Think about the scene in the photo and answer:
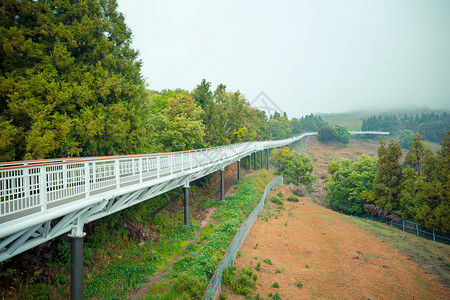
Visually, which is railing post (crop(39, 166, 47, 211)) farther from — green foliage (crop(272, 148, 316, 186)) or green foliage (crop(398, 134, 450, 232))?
green foliage (crop(272, 148, 316, 186))

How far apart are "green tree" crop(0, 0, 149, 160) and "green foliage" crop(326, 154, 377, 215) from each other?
31463 millimetres

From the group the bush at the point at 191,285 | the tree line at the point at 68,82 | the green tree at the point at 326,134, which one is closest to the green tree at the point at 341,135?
the green tree at the point at 326,134

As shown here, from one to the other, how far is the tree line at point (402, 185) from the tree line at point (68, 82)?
29.2 meters

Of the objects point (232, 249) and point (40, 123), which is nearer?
point (40, 123)

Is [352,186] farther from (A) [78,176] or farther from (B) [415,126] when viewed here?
(B) [415,126]

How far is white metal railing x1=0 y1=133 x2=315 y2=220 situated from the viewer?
5.33 meters

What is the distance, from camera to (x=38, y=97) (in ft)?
30.8

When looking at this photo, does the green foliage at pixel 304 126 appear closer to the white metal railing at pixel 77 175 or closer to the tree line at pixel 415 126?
the tree line at pixel 415 126

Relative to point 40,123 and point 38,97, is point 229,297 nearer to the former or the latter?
point 40,123

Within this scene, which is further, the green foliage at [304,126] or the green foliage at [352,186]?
the green foliage at [304,126]

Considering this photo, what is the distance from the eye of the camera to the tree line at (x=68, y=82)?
8930 millimetres

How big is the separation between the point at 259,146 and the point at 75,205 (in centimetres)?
3579

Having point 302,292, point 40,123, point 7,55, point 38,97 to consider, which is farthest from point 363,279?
point 7,55

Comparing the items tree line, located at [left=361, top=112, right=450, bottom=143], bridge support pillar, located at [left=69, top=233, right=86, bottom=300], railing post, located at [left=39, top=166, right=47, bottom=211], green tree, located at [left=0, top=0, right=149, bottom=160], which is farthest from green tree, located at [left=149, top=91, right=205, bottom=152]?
tree line, located at [left=361, top=112, right=450, bottom=143]
